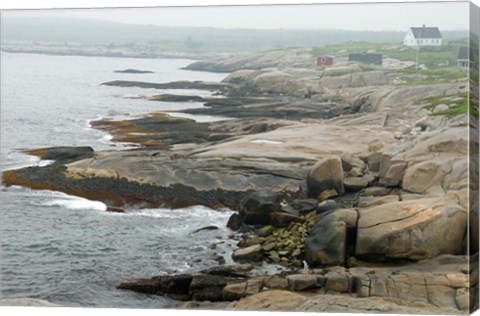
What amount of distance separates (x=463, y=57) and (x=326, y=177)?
2.54 m

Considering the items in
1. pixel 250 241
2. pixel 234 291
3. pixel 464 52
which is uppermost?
pixel 464 52

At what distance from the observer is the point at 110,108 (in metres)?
16.9

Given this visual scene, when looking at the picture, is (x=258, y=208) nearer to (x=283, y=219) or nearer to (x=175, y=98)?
(x=283, y=219)

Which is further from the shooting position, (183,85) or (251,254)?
(183,85)

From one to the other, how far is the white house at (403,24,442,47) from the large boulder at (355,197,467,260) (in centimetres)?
219

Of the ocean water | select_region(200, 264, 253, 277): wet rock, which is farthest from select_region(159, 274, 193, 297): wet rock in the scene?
select_region(200, 264, 253, 277): wet rock

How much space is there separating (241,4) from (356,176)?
10.0 feet

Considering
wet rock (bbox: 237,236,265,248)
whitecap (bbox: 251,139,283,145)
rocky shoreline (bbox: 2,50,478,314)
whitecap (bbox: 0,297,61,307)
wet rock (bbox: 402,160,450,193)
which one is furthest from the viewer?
whitecap (bbox: 251,139,283,145)

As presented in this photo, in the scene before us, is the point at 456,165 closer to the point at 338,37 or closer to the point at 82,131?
the point at 338,37

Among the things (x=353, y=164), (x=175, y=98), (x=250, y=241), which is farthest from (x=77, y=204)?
(x=353, y=164)

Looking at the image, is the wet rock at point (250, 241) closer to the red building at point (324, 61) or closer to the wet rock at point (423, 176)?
the wet rock at point (423, 176)

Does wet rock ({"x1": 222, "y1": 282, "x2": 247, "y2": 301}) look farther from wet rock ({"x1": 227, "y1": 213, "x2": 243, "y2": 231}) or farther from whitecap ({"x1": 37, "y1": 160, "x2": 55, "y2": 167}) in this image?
whitecap ({"x1": 37, "y1": 160, "x2": 55, "y2": 167})

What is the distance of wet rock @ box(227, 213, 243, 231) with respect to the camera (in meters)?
15.9

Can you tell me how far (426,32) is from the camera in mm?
15555
